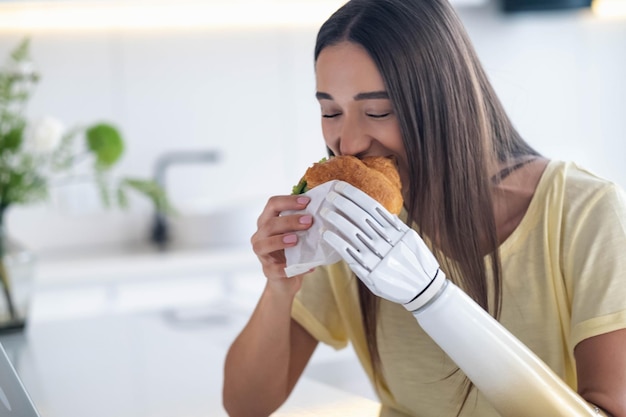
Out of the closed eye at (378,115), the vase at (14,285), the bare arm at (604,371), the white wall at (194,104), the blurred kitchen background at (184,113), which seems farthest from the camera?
the white wall at (194,104)

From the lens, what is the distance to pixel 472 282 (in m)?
1.18

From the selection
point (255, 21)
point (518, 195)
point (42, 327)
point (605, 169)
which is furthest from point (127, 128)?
point (518, 195)

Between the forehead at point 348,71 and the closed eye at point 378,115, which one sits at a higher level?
the forehead at point 348,71

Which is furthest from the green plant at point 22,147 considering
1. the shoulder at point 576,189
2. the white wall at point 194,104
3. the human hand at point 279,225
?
the white wall at point 194,104

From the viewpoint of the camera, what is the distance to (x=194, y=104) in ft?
11.6

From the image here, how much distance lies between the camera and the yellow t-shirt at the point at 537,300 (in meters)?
1.10

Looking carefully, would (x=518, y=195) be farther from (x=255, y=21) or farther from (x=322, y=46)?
(x=255, y=21)

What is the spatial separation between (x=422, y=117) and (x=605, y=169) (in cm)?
329

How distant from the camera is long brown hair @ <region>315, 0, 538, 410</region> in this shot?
111cm

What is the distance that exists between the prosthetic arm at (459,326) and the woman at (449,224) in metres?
0.14

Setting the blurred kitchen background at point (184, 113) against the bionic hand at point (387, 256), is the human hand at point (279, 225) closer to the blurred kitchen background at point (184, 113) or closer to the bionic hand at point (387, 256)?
the bionic hand at point (387, 256)

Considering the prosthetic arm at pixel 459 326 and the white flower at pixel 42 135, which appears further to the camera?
the white flower at pixel 42 135

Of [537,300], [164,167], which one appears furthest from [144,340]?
[164,167]

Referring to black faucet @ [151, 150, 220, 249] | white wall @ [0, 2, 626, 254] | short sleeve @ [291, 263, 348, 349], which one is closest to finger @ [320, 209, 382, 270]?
short sleeve @ [291, 263, 348, 349]
